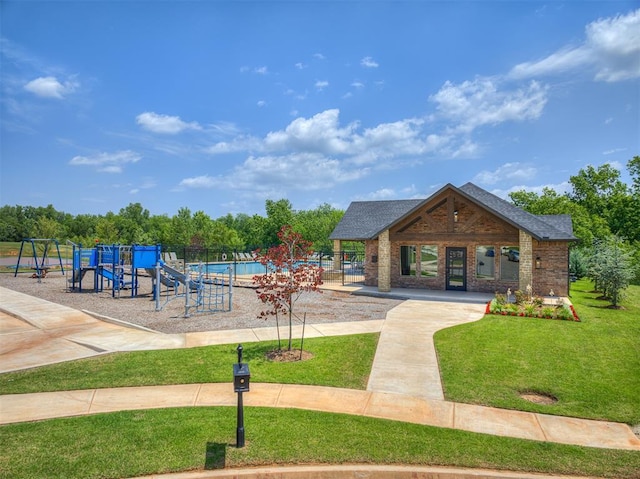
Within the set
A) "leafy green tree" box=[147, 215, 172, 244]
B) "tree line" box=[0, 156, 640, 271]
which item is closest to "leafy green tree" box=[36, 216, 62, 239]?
"tree line" box=[0, 156, 640, 271]

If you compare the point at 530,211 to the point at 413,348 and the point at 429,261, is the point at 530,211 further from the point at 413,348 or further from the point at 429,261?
the point at 413,348

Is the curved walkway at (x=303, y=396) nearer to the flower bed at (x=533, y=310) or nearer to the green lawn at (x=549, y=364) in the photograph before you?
the green lawn at (x=549, y=364)

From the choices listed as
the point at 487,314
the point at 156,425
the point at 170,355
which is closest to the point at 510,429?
the point at 156,425

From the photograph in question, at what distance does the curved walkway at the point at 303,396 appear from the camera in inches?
229

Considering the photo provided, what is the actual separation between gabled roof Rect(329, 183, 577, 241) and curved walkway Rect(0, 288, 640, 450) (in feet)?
30.1

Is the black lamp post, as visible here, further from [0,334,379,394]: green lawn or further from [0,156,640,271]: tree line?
[0,156,640,271]: tree line

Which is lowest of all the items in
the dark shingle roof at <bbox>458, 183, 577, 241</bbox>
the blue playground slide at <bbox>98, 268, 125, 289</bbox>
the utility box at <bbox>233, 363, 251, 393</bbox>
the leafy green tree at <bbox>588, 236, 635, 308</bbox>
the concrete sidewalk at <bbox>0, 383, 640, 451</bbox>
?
the concrete sidewalk at <bbox>0, 383, 640, 451</bbox>

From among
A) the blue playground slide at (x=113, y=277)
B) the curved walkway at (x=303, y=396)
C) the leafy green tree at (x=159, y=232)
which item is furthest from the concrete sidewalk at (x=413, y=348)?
the leafy green tree at (x=159, y=232)

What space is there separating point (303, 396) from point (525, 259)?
47.3 feet

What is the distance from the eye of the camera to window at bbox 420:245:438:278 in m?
20.3

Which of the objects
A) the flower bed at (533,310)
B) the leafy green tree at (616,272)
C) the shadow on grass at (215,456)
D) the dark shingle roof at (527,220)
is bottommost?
the shadow on grass at (215,456)

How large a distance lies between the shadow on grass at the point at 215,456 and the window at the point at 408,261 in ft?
56.0

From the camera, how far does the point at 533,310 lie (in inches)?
549

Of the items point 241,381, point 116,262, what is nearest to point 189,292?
point 116,262
